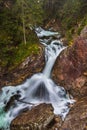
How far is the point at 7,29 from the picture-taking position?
20250mm

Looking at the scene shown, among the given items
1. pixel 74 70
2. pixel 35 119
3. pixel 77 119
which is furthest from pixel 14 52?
pixel 77 119

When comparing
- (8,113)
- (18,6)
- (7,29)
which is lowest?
(8,113)

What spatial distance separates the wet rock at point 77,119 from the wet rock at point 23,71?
19.6 ft

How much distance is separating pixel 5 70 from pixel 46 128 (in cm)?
732

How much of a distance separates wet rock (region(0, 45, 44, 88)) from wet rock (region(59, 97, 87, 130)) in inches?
235

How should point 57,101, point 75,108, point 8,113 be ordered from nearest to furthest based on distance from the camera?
point 75,108, point 8,113, point 57,101

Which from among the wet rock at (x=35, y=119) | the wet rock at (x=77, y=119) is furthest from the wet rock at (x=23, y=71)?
the wet rock at (x=77, y=119)

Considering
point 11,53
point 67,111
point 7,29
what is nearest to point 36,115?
point 67,111

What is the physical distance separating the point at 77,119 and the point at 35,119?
2381 mm

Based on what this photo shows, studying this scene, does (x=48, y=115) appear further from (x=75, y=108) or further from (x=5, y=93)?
(x=5, y=93)

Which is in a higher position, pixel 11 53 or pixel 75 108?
pixel 11 53

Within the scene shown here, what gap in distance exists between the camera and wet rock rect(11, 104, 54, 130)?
39.0 feet

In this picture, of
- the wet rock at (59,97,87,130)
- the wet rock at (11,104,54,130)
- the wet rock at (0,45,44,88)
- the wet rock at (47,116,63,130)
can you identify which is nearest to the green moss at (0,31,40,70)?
the wet rock at (0,45,44,88)

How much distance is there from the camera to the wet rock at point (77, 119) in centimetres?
1076
